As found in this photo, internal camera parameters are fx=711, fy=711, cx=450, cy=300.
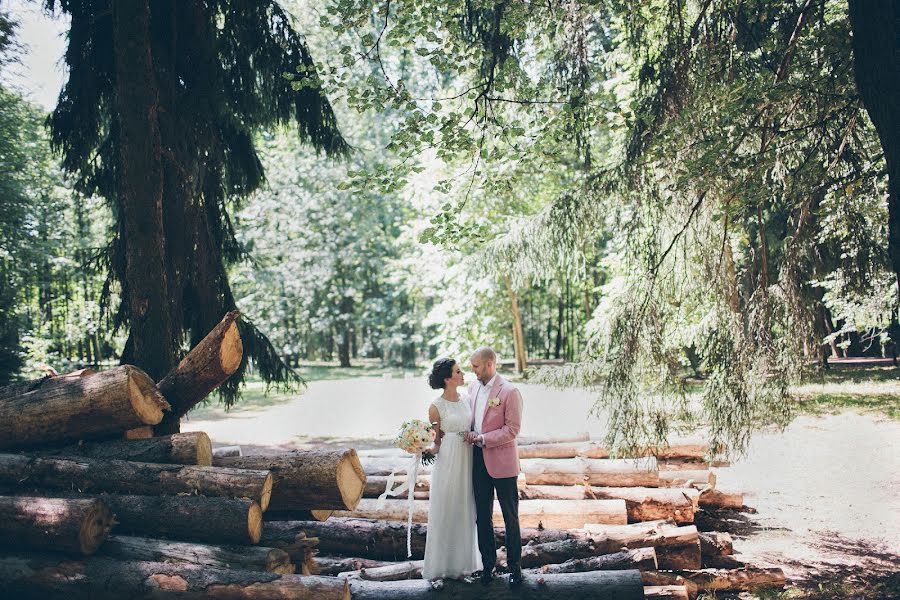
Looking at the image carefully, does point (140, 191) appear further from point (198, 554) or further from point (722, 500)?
point (722, 500)

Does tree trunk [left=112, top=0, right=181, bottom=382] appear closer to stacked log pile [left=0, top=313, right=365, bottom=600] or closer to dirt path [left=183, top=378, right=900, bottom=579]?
stacked log pile [left=0, top=313, right=365, bottom=600]

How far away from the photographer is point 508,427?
5.61 meters

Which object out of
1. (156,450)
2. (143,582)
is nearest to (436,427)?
(156,450)

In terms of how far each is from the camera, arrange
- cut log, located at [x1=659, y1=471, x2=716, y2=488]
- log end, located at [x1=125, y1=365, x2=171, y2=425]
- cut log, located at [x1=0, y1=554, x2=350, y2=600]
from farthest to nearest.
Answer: cut log, located at [x1=659, y1=471, x2=716, y2=488] < log end, located at [x1=125, y1=365, x2=171, y2=425] < cut log, located at [x1=0, y1=554, x2=350, y2=600]

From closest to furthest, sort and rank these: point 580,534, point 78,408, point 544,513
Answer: point 78,408
point 580,534
point 544,513

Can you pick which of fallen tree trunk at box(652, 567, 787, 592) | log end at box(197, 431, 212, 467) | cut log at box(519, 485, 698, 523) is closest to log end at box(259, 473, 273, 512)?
log end at box(197, 431, 212, 467)

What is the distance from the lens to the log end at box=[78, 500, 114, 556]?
15.4ft

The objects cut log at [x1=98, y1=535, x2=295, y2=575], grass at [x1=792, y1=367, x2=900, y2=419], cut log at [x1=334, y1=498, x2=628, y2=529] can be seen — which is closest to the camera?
cut log at [x1=98, y1=535, x2=295, y2=575]

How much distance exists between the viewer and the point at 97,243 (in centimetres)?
2355

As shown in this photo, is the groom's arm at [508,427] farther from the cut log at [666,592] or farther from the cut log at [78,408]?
the cut log at [78,408]

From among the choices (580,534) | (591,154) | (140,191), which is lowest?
(580,534)

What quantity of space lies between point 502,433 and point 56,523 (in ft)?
10.4

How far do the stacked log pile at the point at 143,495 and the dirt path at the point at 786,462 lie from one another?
4.65 meters

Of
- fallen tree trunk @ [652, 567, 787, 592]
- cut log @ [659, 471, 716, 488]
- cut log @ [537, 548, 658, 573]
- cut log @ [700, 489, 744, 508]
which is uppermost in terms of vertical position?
cut log @ [659, 471, 716, 488]
